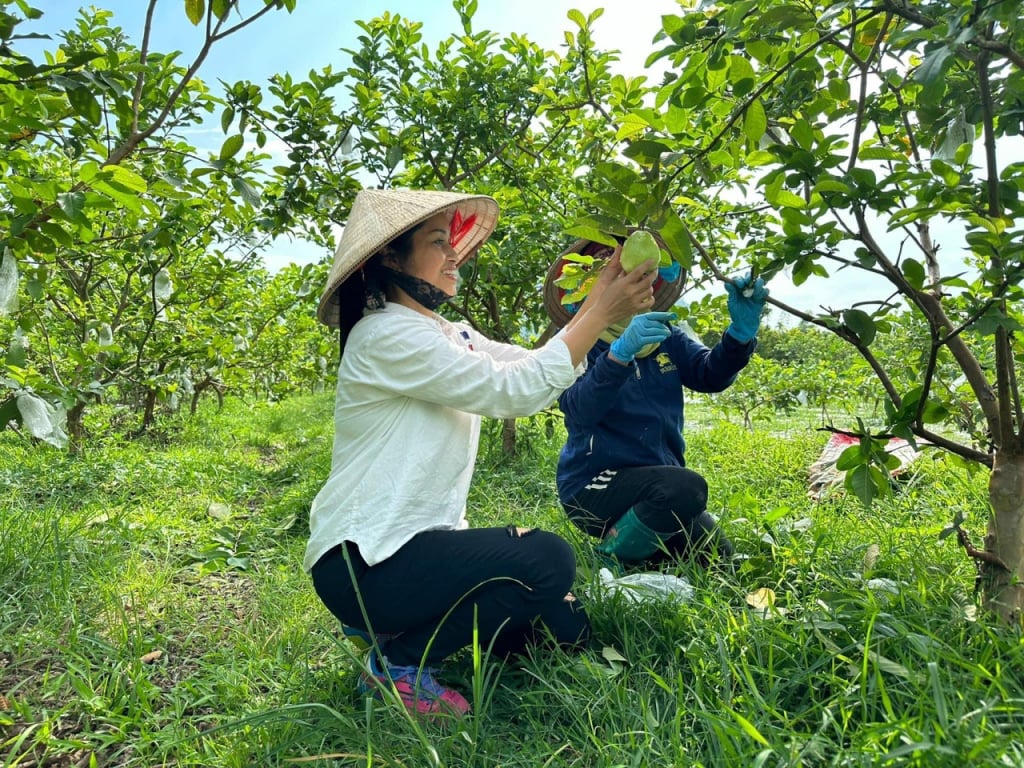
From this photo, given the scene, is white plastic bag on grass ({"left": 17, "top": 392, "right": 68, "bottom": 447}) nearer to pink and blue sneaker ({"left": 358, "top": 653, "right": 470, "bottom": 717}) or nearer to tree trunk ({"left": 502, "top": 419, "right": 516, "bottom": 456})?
pink and blue sneaker ({"left": 358, "top": 653, "right": 470, "bottom": 717})

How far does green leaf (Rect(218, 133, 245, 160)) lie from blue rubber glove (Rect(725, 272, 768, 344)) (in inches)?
56.9

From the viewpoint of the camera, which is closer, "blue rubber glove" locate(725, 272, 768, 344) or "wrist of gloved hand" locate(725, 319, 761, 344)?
"blue rubber glove" locate(725, 272, 768, 344)

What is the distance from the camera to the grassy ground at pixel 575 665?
1255 mm

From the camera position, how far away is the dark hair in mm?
1688

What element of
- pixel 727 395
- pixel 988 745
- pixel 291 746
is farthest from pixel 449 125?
pixel 727 395

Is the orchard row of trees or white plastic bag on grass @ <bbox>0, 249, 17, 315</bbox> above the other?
the orchard row of trees

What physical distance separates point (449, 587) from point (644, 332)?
844mm

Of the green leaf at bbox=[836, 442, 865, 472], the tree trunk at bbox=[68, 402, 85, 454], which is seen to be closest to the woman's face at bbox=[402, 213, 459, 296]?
the green leaf at bbox=[836, 442, 865, 472]

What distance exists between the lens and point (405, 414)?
1.61 meters

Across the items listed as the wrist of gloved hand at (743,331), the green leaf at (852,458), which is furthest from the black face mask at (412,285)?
the green leaf at (852,458)

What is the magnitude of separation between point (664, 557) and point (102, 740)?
161 cm

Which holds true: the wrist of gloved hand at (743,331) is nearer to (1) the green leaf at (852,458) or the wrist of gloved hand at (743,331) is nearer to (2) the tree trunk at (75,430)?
(1) the green leaf at (852,458)

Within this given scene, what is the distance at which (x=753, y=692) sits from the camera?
50.4 inches

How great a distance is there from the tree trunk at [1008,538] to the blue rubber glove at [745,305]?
624 mm
